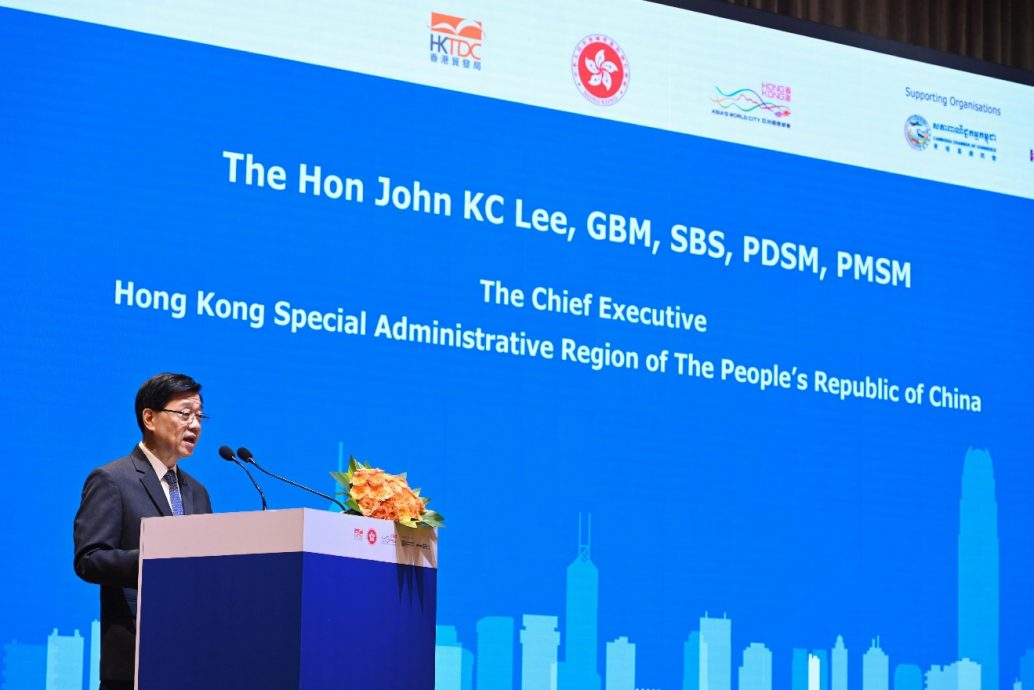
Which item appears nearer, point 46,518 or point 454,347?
point 46,518

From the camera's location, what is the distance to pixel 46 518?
3764mm

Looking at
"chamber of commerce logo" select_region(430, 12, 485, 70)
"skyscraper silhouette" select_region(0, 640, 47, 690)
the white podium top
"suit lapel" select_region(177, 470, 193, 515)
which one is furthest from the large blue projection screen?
the white podium top

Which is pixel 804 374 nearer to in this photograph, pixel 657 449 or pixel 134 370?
pixel 657 449

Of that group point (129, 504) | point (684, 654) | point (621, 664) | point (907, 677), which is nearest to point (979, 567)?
point (907, 677)

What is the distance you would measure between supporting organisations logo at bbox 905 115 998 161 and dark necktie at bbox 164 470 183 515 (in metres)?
3.07

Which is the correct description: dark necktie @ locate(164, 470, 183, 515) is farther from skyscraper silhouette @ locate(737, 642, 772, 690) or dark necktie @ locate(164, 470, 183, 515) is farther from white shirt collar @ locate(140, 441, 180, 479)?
skyscraper silhouette @ locate(737, 642, 772, 690)

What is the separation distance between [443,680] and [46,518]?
3.70 ft

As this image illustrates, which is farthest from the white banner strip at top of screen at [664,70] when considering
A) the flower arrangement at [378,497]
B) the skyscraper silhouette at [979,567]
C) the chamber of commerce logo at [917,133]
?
the flower arrangement at [378,497]

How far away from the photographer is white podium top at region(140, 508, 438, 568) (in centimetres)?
259

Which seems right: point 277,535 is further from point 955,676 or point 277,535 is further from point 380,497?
point 955,676

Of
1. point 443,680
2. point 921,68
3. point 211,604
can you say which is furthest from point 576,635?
point 921,68

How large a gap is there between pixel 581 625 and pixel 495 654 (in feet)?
0.94

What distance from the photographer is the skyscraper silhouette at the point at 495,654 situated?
4.27 metres

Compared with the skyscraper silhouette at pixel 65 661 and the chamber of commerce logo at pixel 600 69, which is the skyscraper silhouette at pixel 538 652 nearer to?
the skyscraper silhouette at pixel 65 661
